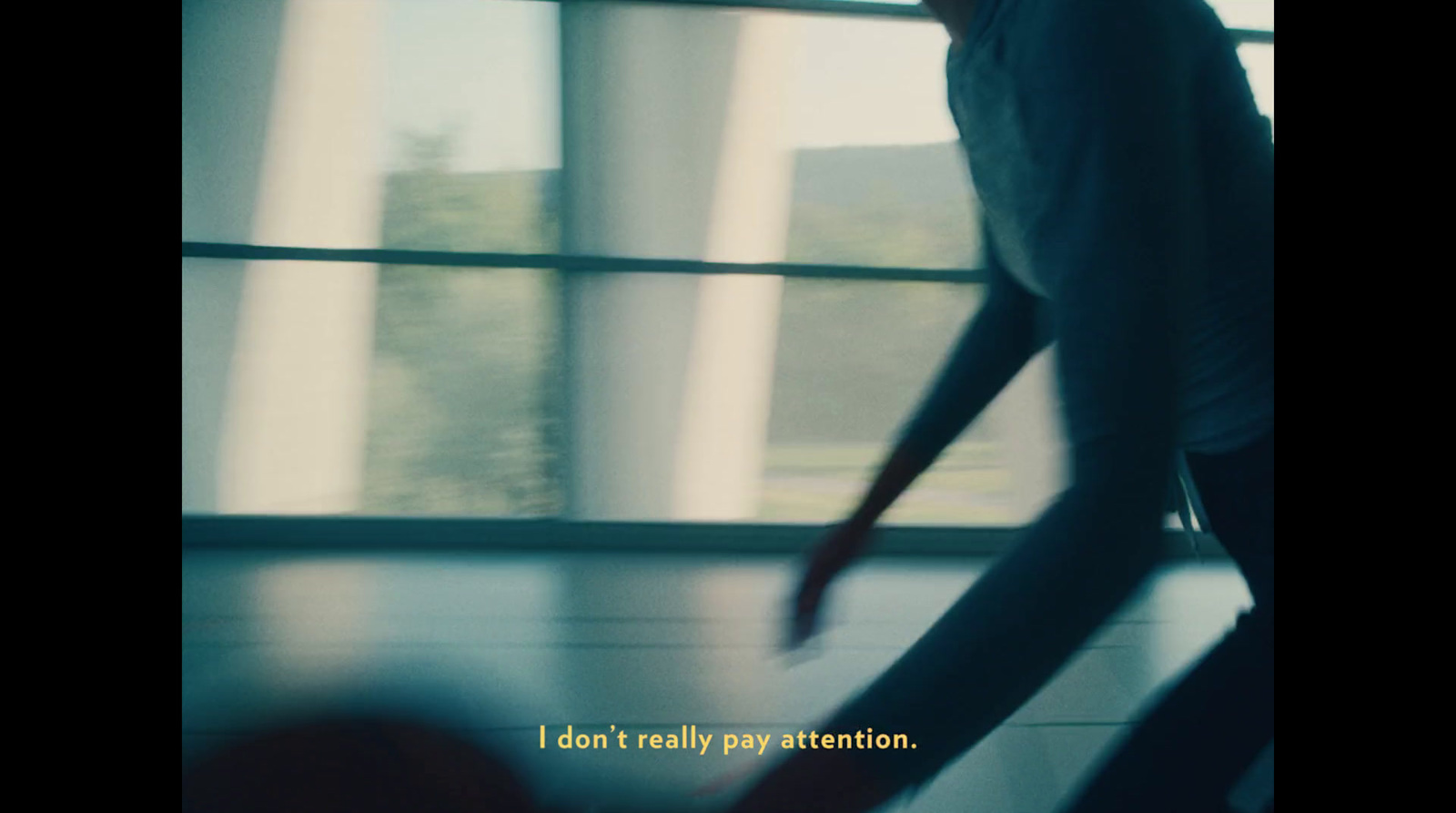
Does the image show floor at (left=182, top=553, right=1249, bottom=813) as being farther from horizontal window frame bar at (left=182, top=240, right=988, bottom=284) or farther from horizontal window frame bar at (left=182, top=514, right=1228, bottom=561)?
horizontal window frame bar at (left=182, top=240, right=988, bottom=284)

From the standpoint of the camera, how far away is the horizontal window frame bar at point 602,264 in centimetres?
268

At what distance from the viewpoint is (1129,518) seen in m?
0.44

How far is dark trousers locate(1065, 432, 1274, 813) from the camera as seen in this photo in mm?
761

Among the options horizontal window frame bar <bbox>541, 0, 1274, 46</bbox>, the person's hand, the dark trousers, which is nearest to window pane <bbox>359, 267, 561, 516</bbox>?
horizontal window frame bar <bbox>541, 0, 1274, 46</bbox>

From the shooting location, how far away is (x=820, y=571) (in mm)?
926

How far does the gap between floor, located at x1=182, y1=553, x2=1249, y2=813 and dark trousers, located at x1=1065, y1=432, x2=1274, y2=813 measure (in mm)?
50

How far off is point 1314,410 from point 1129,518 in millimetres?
340

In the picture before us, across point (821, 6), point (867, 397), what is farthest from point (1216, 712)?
point (821, 6)

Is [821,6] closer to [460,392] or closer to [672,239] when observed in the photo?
[672,239]

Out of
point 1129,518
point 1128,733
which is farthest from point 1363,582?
point 1129,518

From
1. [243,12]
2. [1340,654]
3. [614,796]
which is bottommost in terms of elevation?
[614,796]
